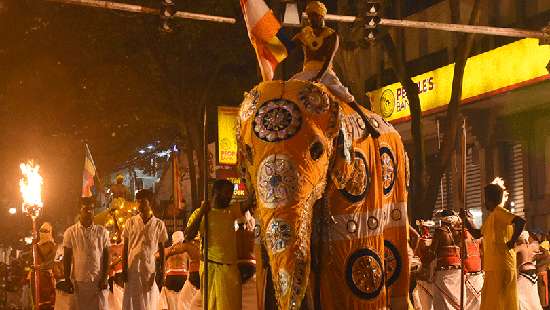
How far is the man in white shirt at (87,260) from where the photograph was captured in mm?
14508

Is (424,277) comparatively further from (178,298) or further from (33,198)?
(33,198)

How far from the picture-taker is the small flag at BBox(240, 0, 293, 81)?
30.6 feet

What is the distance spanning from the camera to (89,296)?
14.6m

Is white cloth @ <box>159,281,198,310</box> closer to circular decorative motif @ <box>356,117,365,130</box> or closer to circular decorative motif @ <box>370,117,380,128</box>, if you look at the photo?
circular decorative motif @ <box>370,117,380,128</box>

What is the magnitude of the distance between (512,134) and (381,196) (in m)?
21.4

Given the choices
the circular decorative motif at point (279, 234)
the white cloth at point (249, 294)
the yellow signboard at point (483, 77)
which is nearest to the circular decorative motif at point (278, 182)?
the circular decorative motif at point (279, 234)

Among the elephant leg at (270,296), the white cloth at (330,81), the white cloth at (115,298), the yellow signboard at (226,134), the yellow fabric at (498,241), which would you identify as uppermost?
the yellow signboard at (226,134)

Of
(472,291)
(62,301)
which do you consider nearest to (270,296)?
(472,291)

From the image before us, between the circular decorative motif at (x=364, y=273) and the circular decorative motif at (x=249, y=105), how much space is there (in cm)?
138

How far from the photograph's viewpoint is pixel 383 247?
27.5 feet

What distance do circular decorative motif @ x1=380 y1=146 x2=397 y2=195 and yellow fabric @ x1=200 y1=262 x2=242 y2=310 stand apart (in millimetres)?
3718

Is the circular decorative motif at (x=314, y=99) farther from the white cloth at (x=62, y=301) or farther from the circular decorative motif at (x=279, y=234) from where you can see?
the white cloth at (x=62, y=301)

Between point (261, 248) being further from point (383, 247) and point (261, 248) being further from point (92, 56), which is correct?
point (92, 56)

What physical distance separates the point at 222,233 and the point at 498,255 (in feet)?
11.5
